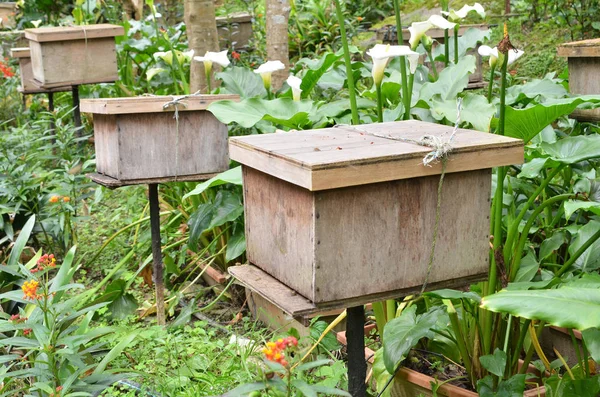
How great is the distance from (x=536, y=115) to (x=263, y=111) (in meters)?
1.22

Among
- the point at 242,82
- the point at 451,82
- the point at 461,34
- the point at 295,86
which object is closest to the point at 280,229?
the point at 451,82

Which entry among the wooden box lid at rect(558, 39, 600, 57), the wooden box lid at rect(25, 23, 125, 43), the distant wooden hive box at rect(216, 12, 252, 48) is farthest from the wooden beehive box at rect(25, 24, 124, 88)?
the wooden box lid at rect(558, 39, 600, 57)

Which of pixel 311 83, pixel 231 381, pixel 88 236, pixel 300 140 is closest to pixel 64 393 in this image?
pixel 231 381

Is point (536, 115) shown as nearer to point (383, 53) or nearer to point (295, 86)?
point (383, 53)

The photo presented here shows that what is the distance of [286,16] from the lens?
15.6 feet

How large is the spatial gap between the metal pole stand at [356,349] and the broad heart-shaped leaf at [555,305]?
15.2 inches

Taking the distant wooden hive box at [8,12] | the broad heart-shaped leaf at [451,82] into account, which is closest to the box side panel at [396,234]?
the broad heart-shaped leaf at [451,82]

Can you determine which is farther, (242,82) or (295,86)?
(242,82)

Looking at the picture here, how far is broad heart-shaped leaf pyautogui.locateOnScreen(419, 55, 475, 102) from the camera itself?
2961 millimetres

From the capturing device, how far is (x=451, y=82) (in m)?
3.00

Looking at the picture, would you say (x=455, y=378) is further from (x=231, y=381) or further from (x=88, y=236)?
(x=88, y=236)

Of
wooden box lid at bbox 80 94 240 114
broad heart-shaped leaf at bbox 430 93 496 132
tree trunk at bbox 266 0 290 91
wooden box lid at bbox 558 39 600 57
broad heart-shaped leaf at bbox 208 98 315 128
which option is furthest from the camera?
tree trunk at bbox 266 0 290 91

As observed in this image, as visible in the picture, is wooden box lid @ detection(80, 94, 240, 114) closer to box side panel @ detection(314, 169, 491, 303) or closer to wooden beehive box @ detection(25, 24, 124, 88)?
box side panel @ detection(314, 169, 491, 303)

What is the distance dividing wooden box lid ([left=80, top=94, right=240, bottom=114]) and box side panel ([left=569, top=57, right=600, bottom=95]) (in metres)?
1.41
